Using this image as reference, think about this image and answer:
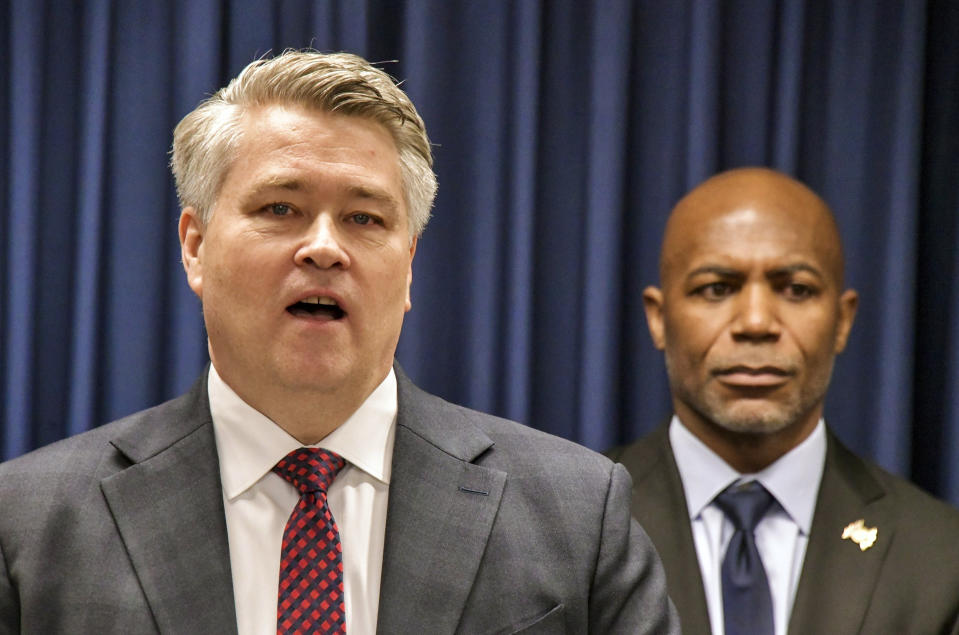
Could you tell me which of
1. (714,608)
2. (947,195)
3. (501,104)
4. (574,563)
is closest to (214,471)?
(574,563)

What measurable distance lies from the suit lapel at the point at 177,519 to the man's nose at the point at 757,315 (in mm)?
926

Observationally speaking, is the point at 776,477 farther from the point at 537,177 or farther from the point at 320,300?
the point at 320,300

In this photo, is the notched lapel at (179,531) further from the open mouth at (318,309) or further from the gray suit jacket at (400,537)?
the open mouth at (318,309)

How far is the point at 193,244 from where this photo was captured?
1497mm

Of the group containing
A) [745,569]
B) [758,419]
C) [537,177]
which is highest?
[537,177]

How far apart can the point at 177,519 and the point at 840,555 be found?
1.11 meters

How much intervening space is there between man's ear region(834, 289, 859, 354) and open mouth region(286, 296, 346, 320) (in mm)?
1036

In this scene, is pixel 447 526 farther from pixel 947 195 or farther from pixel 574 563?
pixel 947 195

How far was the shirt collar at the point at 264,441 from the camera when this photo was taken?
1390 mm

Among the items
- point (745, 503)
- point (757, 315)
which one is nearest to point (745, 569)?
point (745, 503)

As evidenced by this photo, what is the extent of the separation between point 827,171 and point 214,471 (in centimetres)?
141

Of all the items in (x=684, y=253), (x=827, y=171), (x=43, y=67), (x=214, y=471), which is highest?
(x=43, y=67)

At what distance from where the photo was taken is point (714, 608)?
1891 mm

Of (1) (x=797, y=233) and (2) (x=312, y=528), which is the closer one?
(2) (x=312, y=528)
